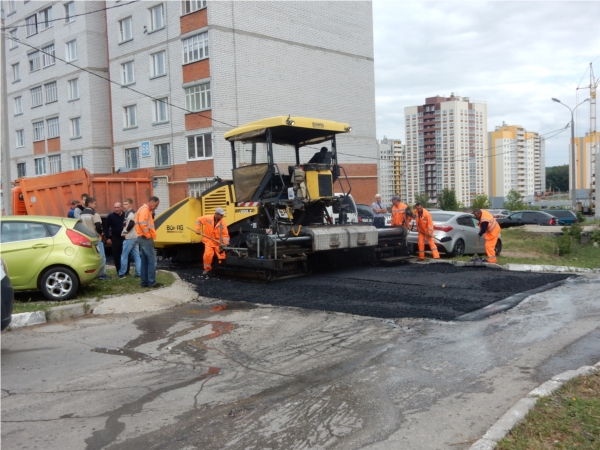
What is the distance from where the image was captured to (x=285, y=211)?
11469 millimetres

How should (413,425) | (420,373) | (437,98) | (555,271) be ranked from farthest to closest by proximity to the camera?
(437,98)
(555,271)
(420,373)
(413,425)

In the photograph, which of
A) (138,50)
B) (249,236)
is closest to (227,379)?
(249,236)

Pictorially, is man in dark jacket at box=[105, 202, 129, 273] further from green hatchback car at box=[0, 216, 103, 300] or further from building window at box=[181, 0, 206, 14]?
building window at box=[181, 0, 206, 14]

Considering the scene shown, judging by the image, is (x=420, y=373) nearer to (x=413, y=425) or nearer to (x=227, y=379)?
(x=413, y=425)

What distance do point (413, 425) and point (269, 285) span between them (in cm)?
662

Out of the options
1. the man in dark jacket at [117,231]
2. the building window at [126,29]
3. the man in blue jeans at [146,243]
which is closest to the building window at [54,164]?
the building window at [126,29]

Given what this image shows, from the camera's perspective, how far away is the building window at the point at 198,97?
101 feet

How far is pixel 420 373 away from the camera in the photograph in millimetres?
5402

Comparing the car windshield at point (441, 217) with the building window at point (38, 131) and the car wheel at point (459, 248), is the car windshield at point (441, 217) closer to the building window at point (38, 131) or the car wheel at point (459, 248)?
the car wheel at point (459, 248)

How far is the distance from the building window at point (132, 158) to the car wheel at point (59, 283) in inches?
1069

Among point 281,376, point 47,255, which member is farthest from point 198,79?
point 281,376

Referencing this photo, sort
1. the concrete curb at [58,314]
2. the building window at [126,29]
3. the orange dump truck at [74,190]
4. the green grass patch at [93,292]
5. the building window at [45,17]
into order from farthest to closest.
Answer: the building window at [45,17] < the building window at [126,29] < the orange dump truck at [74,190] < the green grass patch at [93,292] < the concrete curb at [58,314]

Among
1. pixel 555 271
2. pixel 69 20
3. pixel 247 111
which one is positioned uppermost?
pixel 69 20

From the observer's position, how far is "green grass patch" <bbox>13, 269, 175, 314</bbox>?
28.6 ft
